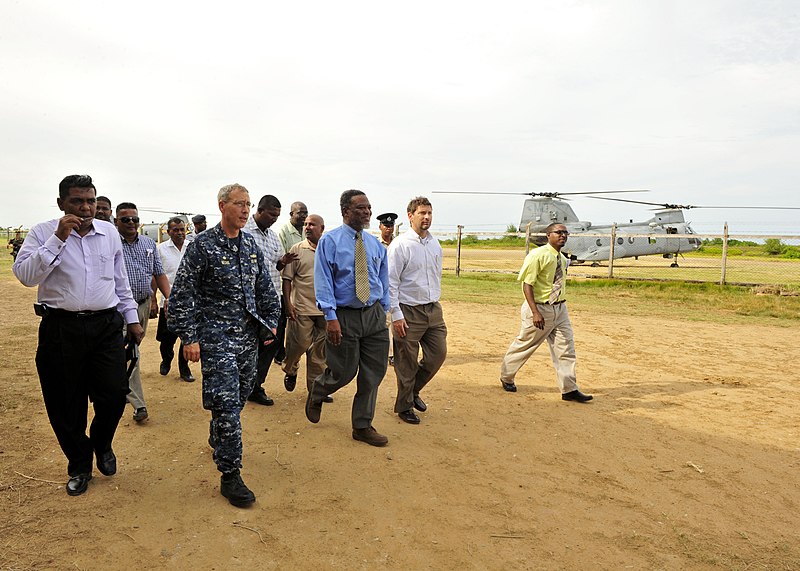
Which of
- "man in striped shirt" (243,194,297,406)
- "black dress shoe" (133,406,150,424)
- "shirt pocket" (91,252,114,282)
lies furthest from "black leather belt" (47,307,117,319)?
"man in striped shirt" (243,194,297,406)

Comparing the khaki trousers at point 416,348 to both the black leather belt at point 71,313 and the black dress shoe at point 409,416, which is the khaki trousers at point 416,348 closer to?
the black dress shoe at point 409,416

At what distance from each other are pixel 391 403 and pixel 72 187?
3666 mm

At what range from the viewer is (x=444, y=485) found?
414cm

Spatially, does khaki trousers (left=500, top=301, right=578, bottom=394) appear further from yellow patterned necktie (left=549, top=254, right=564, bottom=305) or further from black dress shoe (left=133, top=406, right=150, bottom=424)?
black dress shoe (left=133, top=406, right=150, bottom=424)

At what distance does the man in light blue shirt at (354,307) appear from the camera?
4.71 meters

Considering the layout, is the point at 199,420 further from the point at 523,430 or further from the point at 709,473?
the point at 709,473

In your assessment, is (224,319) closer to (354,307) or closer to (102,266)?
(102,266)

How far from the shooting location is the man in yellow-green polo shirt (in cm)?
641

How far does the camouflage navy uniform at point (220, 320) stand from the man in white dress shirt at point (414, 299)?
5.95 feet

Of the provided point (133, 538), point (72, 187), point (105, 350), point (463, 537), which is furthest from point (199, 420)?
point (463, 537)

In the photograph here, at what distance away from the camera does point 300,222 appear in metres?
7.14

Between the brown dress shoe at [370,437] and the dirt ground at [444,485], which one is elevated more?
the brown dress shoe at [370,437]

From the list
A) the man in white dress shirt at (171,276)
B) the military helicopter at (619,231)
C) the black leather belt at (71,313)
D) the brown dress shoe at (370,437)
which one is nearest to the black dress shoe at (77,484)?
the black leather belt at (71,313)

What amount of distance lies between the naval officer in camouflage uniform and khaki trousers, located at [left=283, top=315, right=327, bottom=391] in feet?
6.91
